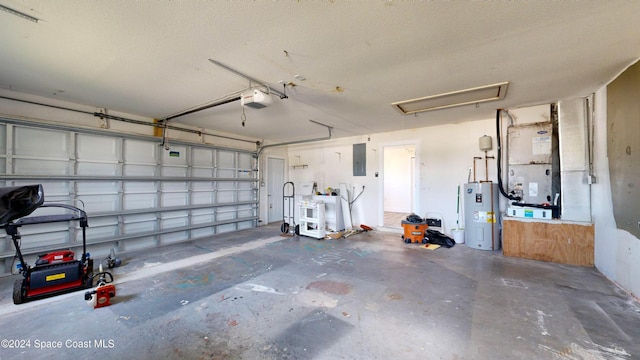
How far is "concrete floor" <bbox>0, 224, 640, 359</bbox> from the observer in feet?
6.18

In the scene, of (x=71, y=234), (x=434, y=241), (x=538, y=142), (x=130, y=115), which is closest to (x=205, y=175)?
(x=130, y=115)

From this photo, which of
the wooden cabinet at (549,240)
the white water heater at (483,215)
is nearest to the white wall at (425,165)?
the white water heater at (483,215)

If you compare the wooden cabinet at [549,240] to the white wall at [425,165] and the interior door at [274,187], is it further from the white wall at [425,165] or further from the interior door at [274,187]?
the interior door at [274,187]

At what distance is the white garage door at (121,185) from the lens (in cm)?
366

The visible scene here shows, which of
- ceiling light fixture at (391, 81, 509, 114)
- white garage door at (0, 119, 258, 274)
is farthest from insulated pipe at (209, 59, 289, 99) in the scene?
white garage door at (0, 119, 258, 274)

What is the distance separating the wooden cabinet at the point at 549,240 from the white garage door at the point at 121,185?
19.0ft

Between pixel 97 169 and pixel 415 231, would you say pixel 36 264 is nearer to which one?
pixel 97 169

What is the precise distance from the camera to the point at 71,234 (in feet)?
13.1

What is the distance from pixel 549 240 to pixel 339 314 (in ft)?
12.2

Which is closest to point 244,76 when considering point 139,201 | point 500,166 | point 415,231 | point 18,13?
point 18,13

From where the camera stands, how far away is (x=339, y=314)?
238 centimetres

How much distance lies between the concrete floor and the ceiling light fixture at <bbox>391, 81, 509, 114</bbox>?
8.29 ft

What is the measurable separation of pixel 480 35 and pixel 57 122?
18.9 feet

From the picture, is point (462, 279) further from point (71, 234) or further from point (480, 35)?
point (71, 234)
